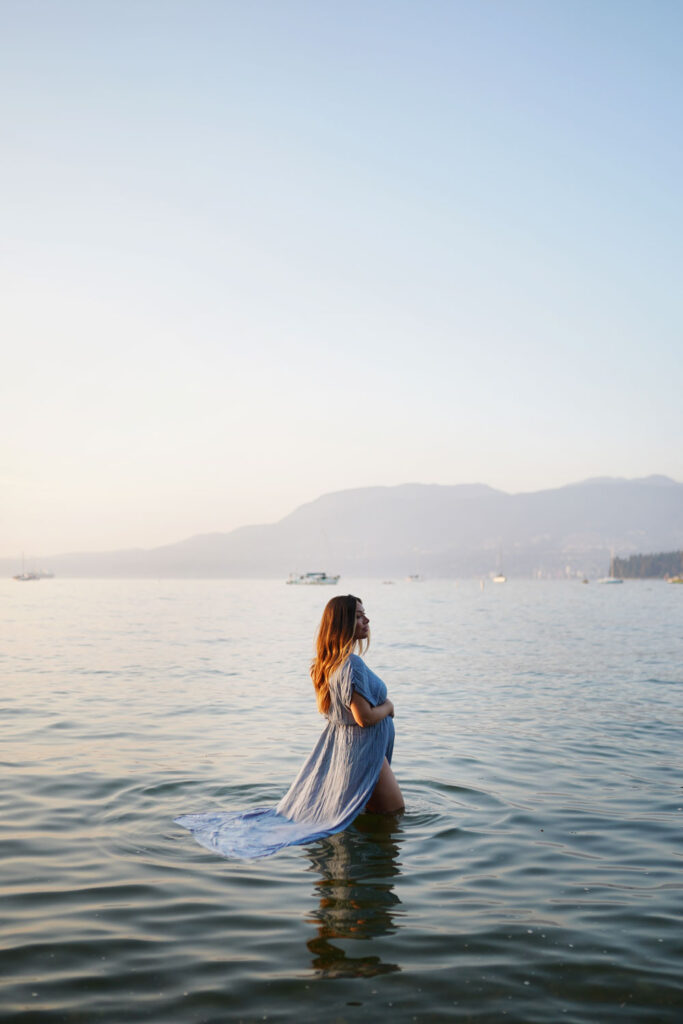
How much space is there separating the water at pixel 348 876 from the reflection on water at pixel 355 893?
0.08 feet

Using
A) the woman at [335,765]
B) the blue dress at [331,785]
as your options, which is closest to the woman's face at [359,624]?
the woman at [335,765]

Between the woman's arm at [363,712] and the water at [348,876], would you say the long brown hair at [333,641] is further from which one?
the water at [348,876]

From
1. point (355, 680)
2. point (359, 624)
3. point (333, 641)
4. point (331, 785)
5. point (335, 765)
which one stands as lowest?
point (331, 785)

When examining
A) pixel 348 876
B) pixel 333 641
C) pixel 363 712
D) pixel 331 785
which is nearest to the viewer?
pixel 348 876

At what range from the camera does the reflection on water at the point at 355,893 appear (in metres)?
5.20

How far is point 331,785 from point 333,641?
1367mm

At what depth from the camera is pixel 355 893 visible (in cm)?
637

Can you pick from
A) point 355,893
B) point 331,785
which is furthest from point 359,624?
point 355,893

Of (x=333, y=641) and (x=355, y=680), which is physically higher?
(x=333, y=641)

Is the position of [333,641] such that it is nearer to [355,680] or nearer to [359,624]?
[359,624]

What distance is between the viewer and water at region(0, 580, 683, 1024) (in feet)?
15.9

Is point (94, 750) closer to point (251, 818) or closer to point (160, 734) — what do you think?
point (160, 734)

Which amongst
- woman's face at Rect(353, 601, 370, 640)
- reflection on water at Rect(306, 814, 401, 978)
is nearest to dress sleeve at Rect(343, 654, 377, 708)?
woman's face at Rect(353, 601, 370, 640)

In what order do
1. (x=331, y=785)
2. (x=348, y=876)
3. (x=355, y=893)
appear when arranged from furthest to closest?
(x=331, y=785), (x=348, y=876), (x=355, y=893)
